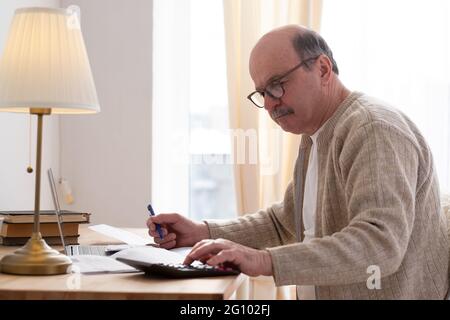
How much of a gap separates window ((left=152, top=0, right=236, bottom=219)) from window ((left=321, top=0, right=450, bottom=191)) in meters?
0.50

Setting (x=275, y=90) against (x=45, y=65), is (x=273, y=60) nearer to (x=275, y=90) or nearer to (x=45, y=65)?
(x=275, y=90)

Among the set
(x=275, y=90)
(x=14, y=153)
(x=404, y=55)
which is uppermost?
(x=404, y=55)

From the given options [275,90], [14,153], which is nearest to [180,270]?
[275,90]

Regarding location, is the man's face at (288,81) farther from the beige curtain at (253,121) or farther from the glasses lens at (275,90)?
the beige curtain at (253,121)

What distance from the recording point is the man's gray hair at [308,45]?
1683 millimetres

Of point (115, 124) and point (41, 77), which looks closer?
point (41, 77)

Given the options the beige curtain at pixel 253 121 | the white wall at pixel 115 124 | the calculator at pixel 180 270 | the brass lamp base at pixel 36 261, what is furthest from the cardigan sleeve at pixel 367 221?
the white wall at pixel 115 124

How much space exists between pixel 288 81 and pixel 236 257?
1.83ft

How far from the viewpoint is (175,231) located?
179 centimetres

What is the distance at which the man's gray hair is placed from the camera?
1.68 metres

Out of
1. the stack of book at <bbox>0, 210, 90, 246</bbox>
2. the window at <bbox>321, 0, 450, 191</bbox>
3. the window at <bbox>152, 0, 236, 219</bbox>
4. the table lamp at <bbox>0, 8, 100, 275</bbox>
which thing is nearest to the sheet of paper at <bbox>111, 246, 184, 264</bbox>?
the table lamp at <bbox>0, 8, 100, 275</bbox>

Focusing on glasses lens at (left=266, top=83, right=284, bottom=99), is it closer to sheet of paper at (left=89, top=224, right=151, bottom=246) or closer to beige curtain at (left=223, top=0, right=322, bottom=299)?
sheet of paper at (left=89, top=224, right=151, bottom=246)
